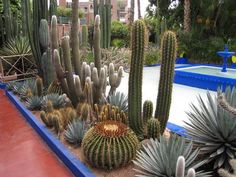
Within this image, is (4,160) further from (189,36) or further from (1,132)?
(189,36)

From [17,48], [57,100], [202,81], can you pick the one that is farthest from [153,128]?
[17,48]

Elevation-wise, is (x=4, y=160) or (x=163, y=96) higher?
(x=163, y=96)

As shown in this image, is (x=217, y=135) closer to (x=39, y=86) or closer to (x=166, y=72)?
(x=166, y=72)

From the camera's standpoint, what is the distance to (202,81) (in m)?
Result: 8.35

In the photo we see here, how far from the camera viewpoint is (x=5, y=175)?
11.4ft

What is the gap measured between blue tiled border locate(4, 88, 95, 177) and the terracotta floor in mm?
74

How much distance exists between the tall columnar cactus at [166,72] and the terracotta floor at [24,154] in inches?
59.7

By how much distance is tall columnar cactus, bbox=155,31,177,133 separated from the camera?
3525 millimetres

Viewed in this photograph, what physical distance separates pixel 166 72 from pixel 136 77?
42 cm

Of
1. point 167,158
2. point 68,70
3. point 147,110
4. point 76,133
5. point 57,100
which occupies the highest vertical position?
point 68,70

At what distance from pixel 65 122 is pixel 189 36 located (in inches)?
414

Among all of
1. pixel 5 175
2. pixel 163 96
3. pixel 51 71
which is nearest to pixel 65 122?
pixel 5 175

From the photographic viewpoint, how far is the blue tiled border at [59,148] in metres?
3.27

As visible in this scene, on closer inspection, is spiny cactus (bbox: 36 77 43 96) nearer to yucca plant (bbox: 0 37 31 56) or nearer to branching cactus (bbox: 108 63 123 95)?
branching cactus (bbox: 108 63 123 95)
